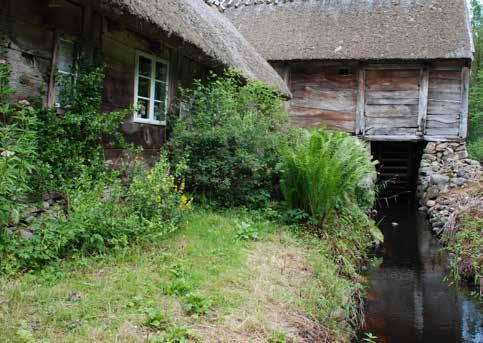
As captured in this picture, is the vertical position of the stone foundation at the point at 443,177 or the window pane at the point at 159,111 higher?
the window pane at the point at 159,111

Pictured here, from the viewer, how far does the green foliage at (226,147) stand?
707cm

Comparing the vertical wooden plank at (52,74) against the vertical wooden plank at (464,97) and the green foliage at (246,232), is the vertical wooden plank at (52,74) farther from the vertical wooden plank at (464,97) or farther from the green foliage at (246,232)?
the vertical wooden plank at (464,97)

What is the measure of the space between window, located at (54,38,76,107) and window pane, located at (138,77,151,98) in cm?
164

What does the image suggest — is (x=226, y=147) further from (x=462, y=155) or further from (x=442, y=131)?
(x=462, y=155)

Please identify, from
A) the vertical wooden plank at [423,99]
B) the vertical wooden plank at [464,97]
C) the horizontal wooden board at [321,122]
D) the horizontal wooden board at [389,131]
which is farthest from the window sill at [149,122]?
the vertical wooden plank at [464,97]

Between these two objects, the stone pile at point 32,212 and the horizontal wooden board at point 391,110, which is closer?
the stone pile at point 32,212

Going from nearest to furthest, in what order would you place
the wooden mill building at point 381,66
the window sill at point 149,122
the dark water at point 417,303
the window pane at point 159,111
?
the dark water at point 417,303, the window sill at point 149,122, the window pane at point 159,111, the wooden mill building at point 381,66

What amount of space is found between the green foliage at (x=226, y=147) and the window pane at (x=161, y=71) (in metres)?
0.51

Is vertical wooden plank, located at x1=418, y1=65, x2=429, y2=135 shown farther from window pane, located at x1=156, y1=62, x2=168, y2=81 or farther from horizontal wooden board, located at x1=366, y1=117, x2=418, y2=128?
window pane, located at x1=156, y1=62, x2=168, y2=81

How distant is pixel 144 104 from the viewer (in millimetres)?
7480

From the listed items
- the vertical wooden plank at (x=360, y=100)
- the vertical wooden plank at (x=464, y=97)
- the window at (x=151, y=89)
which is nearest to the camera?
the window at (x=151, y=89)

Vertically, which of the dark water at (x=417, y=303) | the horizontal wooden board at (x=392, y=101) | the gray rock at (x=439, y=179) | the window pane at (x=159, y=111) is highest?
the horizontal wooden board at (x=392, y=101)

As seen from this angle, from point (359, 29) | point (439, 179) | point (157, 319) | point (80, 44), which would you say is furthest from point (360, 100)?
point (157, 319)

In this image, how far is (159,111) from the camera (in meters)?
7.69
